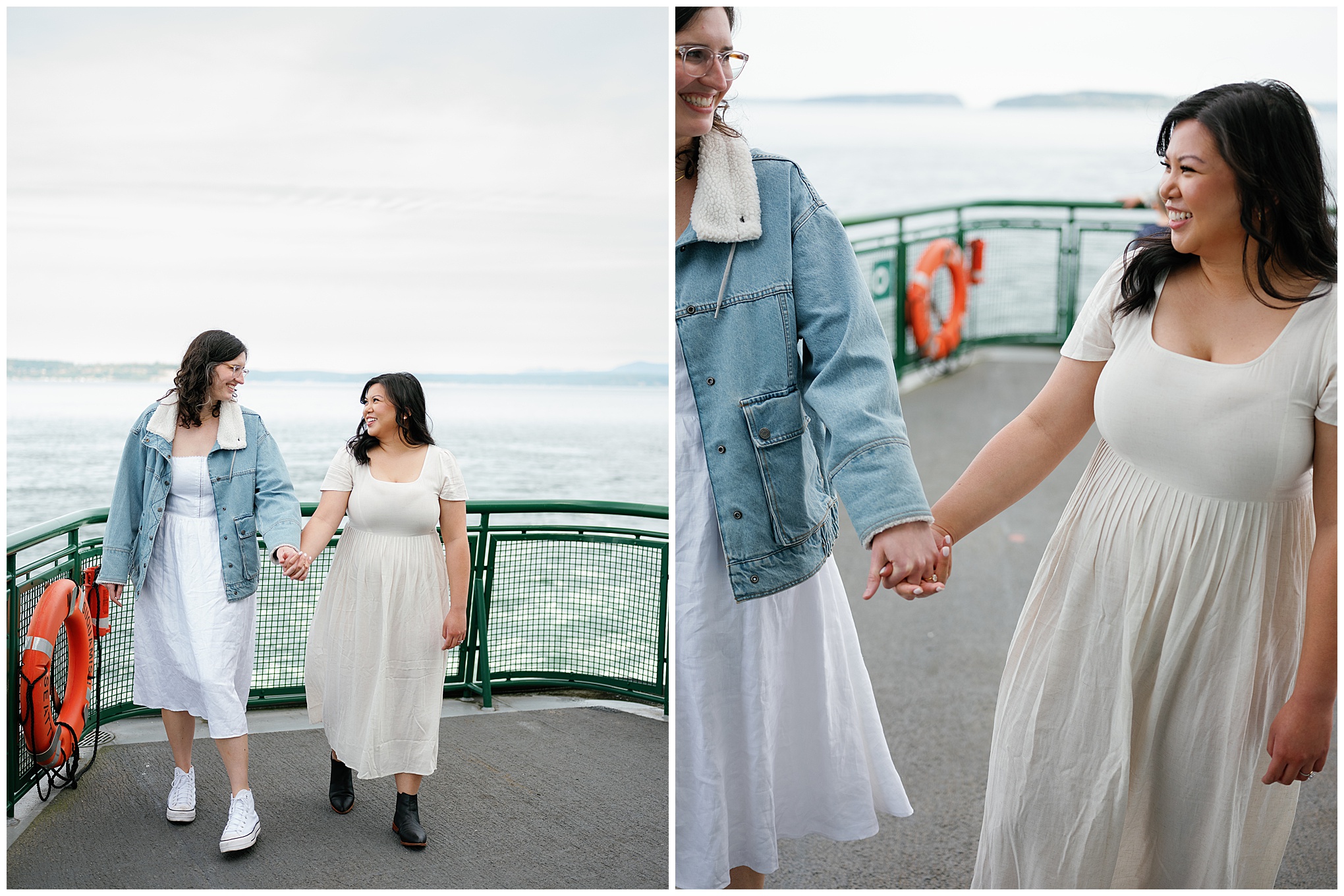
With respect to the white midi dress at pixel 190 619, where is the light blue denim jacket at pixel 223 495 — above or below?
above

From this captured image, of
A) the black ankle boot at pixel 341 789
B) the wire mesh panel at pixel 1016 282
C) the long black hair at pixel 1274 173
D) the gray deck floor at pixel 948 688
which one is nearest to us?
the long black hair at pixel 1274 173

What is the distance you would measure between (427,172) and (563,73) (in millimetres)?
391

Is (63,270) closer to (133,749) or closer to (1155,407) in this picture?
(133,749)

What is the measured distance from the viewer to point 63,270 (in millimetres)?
2092

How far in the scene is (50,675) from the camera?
215cm

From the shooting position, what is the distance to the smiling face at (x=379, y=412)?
2242mm

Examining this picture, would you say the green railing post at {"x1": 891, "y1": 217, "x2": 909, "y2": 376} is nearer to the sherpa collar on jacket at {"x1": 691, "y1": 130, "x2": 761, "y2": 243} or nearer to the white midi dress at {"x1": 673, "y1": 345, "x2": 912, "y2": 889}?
the white midi dress at {"x1": 673, "y1": 345, "x2": 912, "y2": 889}

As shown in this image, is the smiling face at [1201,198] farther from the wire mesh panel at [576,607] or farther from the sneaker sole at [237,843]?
the sneaker sole at [237,843]

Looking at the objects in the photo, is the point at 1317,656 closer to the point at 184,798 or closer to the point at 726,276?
the point at 726,276

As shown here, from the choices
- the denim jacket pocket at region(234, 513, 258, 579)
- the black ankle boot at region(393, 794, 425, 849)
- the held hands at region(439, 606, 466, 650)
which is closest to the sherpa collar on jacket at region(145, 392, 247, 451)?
the denim jacket pocket at region(234, 513, 258, 579)

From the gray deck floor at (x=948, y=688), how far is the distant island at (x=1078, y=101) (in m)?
1.87

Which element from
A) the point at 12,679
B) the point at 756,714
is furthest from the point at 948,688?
the point at 12,679

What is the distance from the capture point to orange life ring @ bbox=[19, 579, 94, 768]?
2102 millimetres

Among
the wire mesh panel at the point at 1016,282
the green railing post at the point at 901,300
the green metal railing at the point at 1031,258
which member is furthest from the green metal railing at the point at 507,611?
the wire mesh panel at the point at 1016,282
